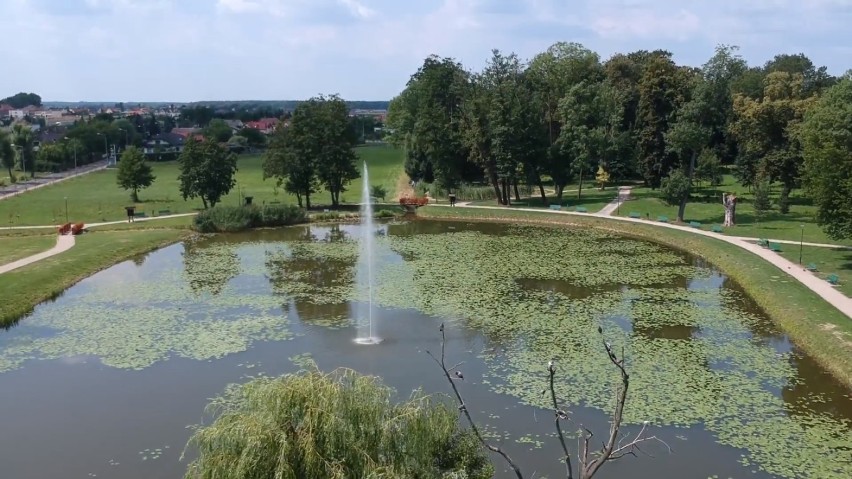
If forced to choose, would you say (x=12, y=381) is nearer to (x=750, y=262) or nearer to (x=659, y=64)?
(x=750, y=262)

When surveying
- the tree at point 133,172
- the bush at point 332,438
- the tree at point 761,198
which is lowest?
the bush at point 332,438

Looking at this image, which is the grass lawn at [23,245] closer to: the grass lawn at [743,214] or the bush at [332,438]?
the bush at [332,438]

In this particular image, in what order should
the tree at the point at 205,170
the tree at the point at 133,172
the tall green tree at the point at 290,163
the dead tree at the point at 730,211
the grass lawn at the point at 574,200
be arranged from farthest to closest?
the tree at the point at 133,172 < the grass lawn at the point at 574,200 < the tall green tree at the point at 290,163 < the tree at the point at 205,170 < the dead tree at the point at 730,211

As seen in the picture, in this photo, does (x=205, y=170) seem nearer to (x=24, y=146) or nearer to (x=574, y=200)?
(x=574, y=200)

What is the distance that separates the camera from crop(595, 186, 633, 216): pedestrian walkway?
169 feet

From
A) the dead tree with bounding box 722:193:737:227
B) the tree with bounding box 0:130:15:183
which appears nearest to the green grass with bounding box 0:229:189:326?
the dead tree with bounding box 722:193:737:227

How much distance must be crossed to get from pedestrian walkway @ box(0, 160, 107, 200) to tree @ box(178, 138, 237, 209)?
19.1 metres

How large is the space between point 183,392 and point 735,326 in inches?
719

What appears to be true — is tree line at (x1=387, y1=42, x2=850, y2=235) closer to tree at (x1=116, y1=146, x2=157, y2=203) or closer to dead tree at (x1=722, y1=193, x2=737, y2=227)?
dead tree at (x1=722, y1=193, x2=737, y2=227)

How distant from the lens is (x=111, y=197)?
206 feet

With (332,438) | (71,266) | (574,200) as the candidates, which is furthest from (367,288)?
(574,200)

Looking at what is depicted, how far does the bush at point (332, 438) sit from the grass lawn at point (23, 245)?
1128 inches

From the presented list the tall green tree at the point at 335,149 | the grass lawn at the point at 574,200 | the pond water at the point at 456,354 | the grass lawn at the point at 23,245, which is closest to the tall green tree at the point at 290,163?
the tall green tree at the point at 335,149

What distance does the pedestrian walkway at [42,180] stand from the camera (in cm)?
6659
